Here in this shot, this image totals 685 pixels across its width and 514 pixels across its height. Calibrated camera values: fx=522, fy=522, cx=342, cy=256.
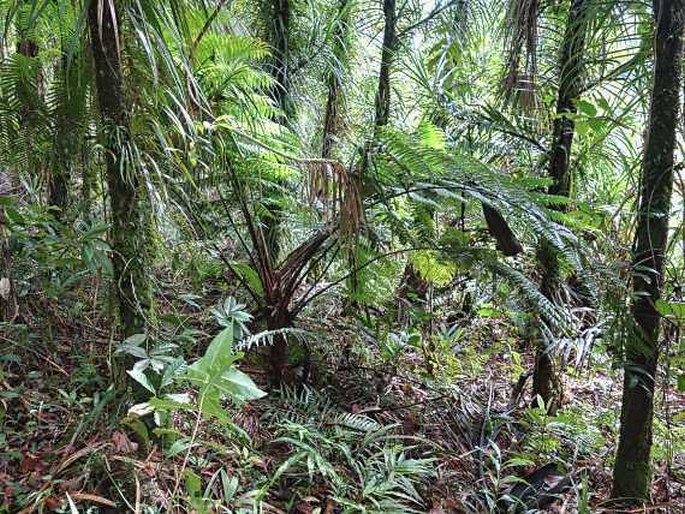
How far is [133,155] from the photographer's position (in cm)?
138

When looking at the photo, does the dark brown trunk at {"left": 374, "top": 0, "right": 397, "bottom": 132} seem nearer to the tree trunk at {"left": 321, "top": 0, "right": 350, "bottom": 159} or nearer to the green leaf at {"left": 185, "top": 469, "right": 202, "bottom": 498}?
the tree trunk at {"left": 321, "top": 0, "right": 350, "bottom": 159}

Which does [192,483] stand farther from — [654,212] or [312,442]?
[654,212]

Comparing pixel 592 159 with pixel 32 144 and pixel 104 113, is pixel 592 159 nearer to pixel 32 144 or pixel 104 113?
pixel 104 113

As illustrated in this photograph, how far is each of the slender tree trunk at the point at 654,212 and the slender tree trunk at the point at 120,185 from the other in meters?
1.50

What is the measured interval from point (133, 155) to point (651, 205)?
1.55 meters

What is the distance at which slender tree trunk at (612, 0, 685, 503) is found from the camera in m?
1.59

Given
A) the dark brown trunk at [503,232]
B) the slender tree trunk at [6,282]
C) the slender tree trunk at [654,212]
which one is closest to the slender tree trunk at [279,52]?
the dark brown trunk at [503,232]

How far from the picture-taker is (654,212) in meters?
1.62

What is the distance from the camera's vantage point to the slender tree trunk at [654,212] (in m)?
1.59

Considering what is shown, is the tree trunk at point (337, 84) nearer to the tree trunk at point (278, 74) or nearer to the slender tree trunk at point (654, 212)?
the tree trunk at point (278, 74)

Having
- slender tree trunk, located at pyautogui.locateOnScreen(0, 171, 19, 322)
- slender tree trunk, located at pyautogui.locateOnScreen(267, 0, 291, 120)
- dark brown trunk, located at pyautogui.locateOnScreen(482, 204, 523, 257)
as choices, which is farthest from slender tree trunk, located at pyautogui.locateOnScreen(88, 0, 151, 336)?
slender tree trunk, located at pyautogui.locateOnScreen(267, 0, 291, 120)

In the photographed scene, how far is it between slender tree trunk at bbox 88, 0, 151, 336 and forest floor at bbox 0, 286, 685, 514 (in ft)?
1.05

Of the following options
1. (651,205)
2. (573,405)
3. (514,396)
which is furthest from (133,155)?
(573,405)

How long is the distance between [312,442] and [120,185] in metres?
1.10
